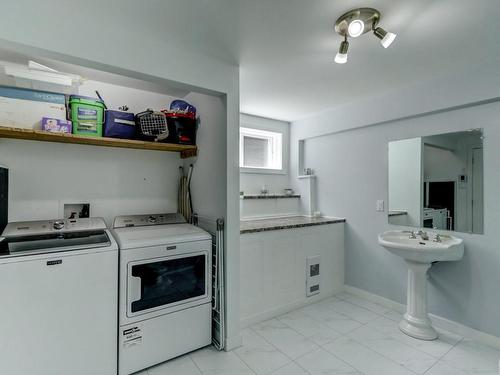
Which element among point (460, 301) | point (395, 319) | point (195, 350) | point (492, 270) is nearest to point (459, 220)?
point (492, 270)

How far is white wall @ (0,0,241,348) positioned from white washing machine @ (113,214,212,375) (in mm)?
240

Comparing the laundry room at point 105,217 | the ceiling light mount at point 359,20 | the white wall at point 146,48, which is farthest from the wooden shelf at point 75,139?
the ceiling light mount at point 359,20

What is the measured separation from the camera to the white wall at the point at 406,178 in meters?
2.69

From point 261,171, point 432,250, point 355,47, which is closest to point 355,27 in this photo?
point 355,47

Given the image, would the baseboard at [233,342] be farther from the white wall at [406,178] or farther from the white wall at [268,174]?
the white wall at [406,178]

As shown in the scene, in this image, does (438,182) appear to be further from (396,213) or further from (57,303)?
(57,303)

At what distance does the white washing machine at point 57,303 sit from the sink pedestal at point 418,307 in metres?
2.44

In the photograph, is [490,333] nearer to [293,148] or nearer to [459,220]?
[459,220]

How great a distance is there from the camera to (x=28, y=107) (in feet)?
5.85

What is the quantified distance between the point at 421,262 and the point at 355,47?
1.87 metres

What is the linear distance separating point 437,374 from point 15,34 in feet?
11.0

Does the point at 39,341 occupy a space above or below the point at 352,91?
below

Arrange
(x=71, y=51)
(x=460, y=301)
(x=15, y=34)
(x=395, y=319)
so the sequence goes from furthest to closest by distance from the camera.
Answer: (x=395, y=319), (x=460, y=301), (x=71, y=51), (x=15, y=34)

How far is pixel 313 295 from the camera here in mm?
3051
